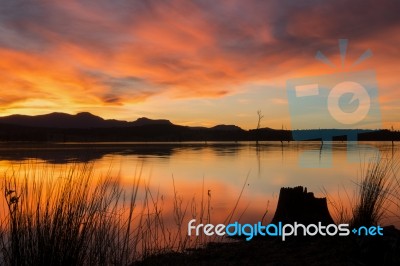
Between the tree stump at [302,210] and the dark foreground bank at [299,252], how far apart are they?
1.44ft

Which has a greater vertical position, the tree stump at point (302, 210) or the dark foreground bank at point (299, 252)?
the tree stump at point (302, 210)

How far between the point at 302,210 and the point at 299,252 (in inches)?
48.4

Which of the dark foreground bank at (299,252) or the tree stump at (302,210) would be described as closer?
the dark foreground bank at (299,252)

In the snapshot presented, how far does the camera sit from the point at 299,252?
21.1ft

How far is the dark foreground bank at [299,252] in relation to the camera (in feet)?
17.4

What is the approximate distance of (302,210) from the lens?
7.53m

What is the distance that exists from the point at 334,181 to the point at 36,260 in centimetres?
1730

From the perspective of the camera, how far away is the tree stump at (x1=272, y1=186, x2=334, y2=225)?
7480mm

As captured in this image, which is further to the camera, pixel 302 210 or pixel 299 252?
pixel 302 210

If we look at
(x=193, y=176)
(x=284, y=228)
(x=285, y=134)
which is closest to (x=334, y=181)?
(x=193, y=176)

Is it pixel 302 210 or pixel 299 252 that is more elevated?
pixel 302 210

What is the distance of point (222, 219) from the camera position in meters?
10.8

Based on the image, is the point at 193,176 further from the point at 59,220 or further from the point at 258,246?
the point at 59,220

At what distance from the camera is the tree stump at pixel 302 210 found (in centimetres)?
748
